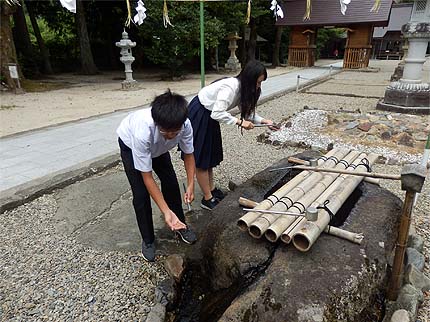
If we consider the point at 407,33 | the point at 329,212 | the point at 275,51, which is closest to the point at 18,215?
the point at 329,212

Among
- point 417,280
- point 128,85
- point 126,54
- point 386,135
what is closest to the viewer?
point 417,280

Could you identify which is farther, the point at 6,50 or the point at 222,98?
the point at 6,50

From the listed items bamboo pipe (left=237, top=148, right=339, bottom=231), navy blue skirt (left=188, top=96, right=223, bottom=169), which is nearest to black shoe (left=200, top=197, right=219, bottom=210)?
navy blue skirt (left=188, top=96, right=223, bottom=169)

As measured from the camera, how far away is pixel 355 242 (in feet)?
5.56

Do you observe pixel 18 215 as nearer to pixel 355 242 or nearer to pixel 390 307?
pixel 355 242

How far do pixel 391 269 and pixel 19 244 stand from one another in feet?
8.93

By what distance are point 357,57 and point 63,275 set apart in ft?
62.2

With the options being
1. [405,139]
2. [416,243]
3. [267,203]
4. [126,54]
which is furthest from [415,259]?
[126,54]

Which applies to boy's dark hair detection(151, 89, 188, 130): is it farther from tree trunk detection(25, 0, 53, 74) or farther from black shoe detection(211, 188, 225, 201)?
tree trunk detection(25, 0, 53, 74)

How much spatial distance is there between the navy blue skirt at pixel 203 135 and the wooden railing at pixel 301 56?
17758 mm

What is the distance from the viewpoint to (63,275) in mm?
2264

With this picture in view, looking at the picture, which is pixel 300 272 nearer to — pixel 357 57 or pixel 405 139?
pixel 405 139

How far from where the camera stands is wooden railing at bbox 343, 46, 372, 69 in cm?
1758

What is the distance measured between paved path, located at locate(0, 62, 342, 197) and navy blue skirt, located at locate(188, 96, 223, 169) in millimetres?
1923
